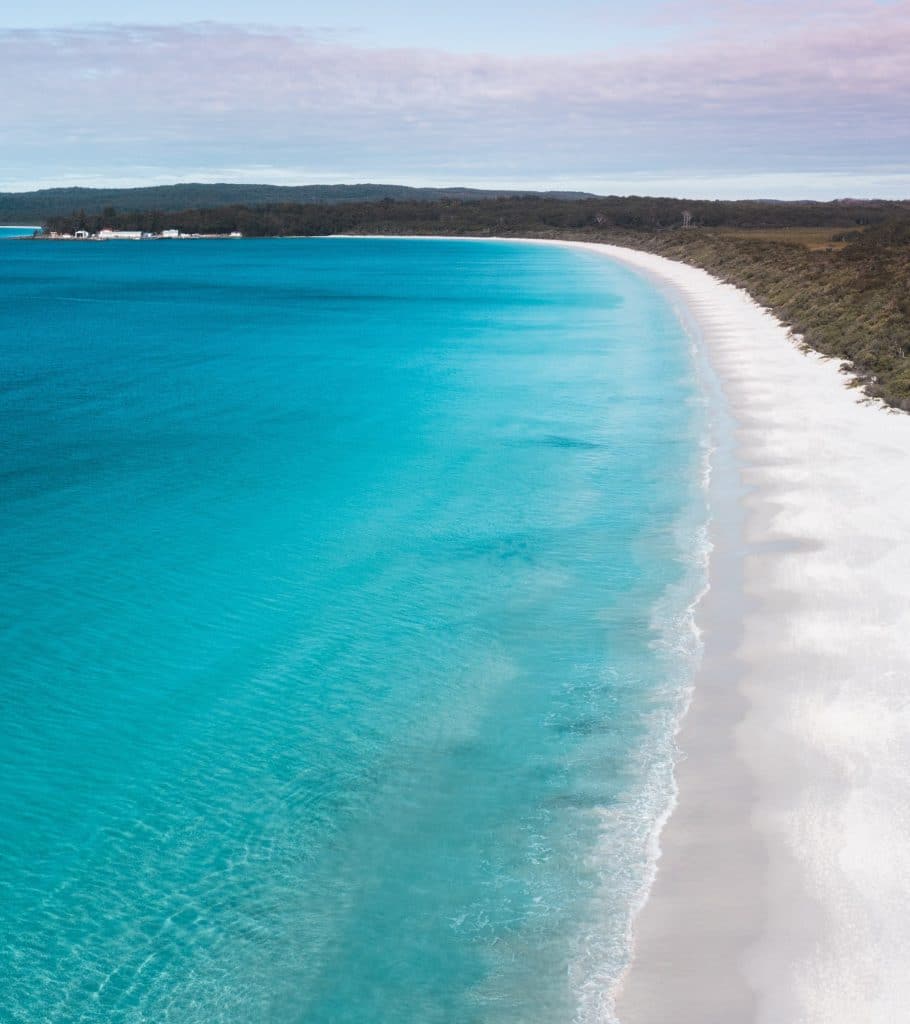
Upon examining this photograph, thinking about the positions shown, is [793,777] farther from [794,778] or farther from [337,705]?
[337,705]

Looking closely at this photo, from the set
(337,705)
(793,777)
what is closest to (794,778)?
(793,777)

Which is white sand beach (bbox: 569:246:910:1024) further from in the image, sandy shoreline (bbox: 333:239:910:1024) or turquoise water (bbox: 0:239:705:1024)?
turquoise water (bbox: 0:239:705:1024)

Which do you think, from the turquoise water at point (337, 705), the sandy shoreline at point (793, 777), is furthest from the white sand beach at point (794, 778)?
the turquoise water at point (337, 705)

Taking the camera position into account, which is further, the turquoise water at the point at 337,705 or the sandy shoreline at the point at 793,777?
the turquoise water at the point at 337,705

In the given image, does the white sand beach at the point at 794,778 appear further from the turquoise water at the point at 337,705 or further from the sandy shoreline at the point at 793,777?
the turquoise water at the point at 337,705

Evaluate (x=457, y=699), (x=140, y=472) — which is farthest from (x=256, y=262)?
(x=457, y=699)

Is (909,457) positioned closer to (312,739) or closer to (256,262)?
(312,739)
